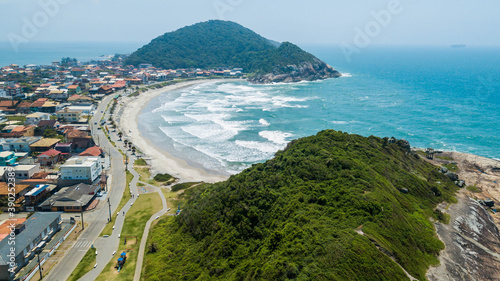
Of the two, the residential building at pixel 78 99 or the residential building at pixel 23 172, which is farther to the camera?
the residential building at pixel 78 99

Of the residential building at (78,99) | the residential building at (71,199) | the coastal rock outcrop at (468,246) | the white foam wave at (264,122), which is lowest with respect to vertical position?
the residential building at (71,199)

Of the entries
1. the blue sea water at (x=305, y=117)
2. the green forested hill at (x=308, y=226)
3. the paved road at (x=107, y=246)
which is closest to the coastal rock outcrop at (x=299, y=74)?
the blue sea water at (x=305, y=117)

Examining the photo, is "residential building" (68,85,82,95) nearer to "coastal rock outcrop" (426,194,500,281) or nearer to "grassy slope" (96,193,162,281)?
"grassy slope" (96,193,162,281)

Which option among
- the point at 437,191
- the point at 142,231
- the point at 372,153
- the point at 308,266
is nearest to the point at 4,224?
the point at 142,231

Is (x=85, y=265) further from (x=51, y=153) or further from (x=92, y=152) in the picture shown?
(x=51, y=153)

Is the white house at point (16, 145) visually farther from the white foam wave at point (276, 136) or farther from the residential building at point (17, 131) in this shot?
the white foam wave at point (276, 136)

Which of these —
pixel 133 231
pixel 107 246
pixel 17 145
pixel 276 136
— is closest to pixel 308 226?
pixel 133 231

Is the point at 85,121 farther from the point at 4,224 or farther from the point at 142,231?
the point at 142,231
